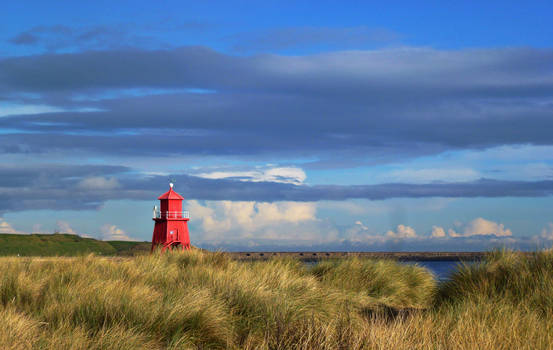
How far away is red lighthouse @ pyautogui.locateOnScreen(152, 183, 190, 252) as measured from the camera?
34.0 meters

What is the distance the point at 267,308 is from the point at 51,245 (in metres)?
58.1

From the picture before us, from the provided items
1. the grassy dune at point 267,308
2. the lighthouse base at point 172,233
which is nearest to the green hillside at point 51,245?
the lighthouse base at point 172,233

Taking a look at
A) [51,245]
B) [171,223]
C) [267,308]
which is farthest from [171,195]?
[51,245]

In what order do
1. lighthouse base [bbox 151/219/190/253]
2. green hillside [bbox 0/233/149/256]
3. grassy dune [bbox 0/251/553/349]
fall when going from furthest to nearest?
green hillside [bbox 0/233/149/256] → lighthouse base [bbox 151/219/190/253] → grassy dune [bbox 0/251/553/349]

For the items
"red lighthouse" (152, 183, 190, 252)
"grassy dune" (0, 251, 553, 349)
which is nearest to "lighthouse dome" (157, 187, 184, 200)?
"red lighthouse" (152, 183, 190, 252)

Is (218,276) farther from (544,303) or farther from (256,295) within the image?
(544,303)

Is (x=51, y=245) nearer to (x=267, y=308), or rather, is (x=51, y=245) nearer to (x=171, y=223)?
(x=171, y=223)

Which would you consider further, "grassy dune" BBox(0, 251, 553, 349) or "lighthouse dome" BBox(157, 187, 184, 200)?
"lighthouse dome" BBox(157, 187, 184, 200)

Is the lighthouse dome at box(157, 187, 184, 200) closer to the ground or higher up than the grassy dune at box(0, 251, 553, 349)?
higher up

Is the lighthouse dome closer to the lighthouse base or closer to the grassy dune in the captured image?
the lighthouse base

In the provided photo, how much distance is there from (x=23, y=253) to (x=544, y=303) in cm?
5586

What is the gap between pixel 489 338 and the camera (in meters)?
6.98

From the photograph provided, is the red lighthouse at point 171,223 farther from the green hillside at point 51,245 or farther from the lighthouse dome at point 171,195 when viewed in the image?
the green hillside at point 51,245

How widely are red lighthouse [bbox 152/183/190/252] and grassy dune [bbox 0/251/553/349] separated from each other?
18284 millimetres
